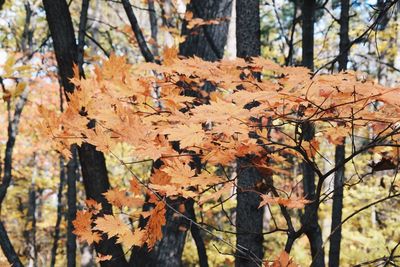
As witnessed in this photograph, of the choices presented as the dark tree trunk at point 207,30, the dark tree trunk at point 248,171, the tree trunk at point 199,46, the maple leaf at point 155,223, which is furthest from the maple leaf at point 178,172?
the dark tree trunk at point 207,30

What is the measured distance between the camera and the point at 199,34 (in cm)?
320

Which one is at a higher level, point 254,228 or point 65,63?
point 65,63

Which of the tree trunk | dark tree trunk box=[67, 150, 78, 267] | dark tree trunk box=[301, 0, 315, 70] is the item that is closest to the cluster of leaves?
dark tree trunk box=[301, 0, 315, 70]

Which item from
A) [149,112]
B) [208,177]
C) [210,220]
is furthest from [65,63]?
[210,220]

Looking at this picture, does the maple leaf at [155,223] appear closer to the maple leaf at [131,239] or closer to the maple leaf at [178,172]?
the maple leaf at [131,239]

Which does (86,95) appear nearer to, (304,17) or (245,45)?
(245,45)

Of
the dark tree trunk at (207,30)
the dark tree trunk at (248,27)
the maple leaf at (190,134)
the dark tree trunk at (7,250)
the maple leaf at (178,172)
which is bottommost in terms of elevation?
the dark tree trunk at (7,250)

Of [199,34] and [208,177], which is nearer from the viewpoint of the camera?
[208,177]

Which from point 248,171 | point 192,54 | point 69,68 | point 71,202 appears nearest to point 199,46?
point 192,54

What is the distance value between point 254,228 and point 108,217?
3.05 feet

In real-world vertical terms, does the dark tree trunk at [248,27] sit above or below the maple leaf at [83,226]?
above

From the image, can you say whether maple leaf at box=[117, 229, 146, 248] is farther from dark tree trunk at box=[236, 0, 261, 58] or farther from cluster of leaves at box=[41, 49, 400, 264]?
dark tree trunk at box=[236, 0, 261, 58]

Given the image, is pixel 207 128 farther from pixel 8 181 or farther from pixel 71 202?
pixel 8 181

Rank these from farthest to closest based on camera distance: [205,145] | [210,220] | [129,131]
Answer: [210,220] < [205,145] < [129,131]
